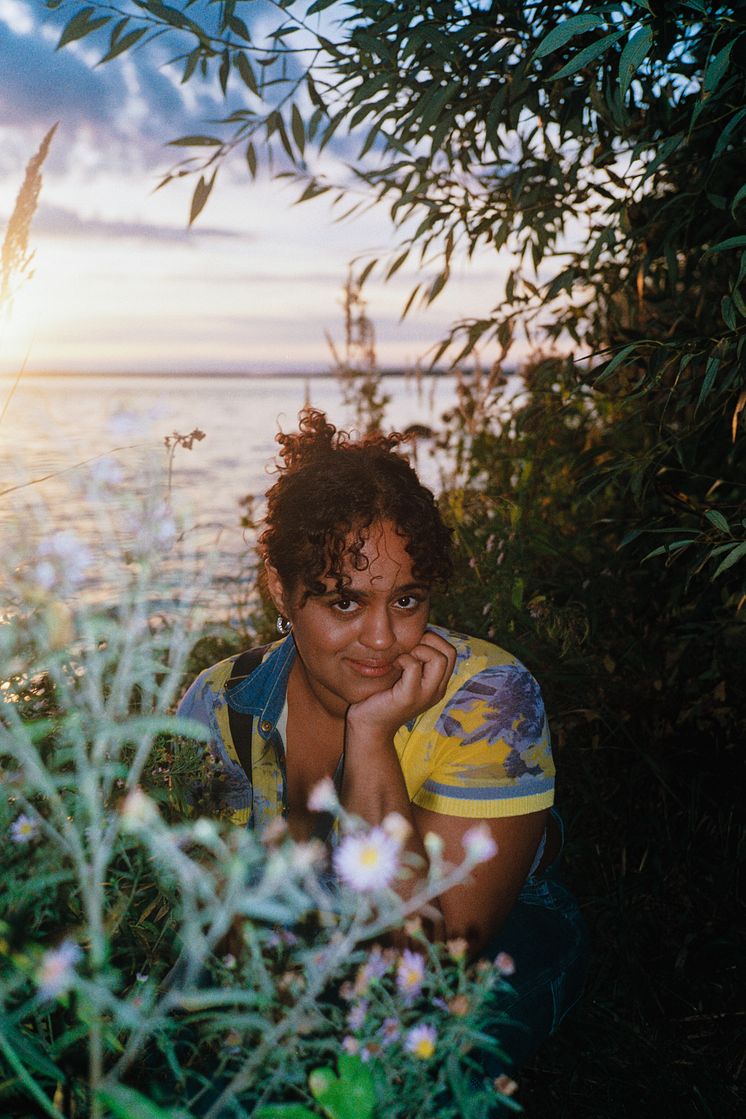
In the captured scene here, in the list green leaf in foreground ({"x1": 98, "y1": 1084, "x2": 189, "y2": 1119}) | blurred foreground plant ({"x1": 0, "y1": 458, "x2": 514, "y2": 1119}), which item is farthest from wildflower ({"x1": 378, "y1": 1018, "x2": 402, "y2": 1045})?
green leaf in foreground ({"x1": 98, "y1": 1084, "x2": 189, "y2": 1119})

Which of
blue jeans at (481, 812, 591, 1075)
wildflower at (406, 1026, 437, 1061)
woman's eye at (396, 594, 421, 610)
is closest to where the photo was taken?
wildflower at (406, 1026, 437, 1061)

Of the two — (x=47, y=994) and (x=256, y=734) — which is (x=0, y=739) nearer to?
(x=47, y=994)

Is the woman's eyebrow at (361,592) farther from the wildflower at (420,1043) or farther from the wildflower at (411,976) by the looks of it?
the wildflower at (420,1043)

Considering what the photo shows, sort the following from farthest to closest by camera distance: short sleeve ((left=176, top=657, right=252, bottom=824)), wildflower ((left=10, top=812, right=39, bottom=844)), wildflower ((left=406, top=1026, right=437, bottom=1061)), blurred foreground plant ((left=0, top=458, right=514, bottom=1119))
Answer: short sleeve ((left=176, top=657, right=252, bottom=824)), wildflower ((left=10, top=812, right=39, bottom=844)), wildflower ((left=406, top=1026, right=437, bottom=1061)), blurred foreground plant ((left=0, top=458, right=514, bottom=1119))

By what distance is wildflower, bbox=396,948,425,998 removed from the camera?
3.54 ft

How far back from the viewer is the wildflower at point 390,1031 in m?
1.05

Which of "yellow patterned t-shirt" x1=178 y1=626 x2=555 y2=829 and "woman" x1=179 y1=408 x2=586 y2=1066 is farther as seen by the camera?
"yellow patterned t-shirt" x1=178 y1=626 x2=555 y2=829

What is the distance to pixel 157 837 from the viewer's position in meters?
0.89

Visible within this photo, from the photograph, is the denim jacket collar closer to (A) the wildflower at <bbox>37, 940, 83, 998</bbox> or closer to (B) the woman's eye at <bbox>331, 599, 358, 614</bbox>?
(B) the woman's eye at <bbox>331, 599, 358, 614</bbox>

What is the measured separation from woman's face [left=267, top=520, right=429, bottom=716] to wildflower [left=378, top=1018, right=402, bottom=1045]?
1.01 metres

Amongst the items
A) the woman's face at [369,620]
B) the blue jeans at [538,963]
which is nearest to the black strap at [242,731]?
the woman's face at [369,620]

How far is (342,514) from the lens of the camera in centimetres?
214

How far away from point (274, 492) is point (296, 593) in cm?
40

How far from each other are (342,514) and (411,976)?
122 cm
